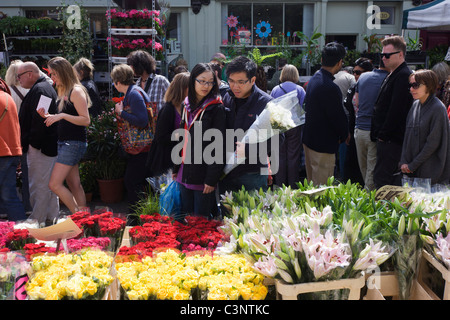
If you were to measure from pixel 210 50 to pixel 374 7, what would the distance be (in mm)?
4661

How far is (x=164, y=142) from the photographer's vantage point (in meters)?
3.80

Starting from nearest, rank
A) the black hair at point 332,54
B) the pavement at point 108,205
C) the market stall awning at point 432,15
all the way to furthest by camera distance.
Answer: the black hair at point 332,54 < the pavement at point 108,205 < the market stall awning at point 432,15

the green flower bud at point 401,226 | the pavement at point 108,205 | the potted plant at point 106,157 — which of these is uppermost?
the green flower bud at point 401,226

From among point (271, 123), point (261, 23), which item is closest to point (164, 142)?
point (271, 123)

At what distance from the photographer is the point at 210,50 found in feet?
39.7

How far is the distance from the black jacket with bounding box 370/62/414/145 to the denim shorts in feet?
9.70

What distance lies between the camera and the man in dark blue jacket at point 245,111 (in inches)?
126

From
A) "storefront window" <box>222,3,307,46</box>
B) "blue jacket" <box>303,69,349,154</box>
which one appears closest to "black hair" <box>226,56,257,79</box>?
"blue jacket" <box>303,69,349,154</box>

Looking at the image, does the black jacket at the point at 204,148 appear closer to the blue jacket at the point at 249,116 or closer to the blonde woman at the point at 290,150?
the blue jacket at the point at 249,116

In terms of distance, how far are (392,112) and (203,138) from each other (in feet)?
6.80

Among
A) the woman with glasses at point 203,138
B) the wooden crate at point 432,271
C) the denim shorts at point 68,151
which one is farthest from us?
the denim shorts at point 68,151

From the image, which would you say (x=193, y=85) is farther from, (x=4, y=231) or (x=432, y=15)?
(x=432, y=15)

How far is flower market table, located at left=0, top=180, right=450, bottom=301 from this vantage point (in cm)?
180

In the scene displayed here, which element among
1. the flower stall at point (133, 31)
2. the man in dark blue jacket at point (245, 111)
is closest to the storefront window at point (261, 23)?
the flower stall at point (133, 31)
